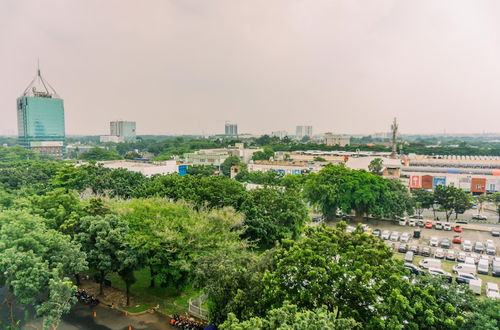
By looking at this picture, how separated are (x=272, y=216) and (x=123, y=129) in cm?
15638

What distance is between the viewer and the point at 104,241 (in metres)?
11.9

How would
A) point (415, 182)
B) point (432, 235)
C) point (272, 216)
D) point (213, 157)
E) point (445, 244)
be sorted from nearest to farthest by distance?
point (272, 216) → point (445, 244) → point (432, 235) → point (415, 182) → point (213, 157)

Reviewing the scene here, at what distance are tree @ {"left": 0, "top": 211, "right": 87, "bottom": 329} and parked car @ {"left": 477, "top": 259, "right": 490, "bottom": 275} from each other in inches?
715

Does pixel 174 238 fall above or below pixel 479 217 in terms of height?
above

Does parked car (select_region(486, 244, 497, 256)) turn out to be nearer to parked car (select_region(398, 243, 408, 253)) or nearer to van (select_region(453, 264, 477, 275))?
van (select_region(453, 264, 477, 275))

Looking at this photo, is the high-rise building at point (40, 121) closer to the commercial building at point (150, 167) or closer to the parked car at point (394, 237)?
the commercial building at point (150, 167)

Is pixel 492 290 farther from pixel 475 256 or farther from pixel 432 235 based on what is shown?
pixel 432 235

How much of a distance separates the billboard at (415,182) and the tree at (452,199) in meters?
13.1

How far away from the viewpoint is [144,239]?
39.8 feet

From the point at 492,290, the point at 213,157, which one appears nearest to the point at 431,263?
the point at 492,290

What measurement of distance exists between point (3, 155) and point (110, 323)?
53.3 meters

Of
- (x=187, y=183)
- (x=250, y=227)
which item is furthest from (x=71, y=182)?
(x=250, y=227)

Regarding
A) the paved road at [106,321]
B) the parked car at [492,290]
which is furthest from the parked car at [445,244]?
the paved road at [106,321]

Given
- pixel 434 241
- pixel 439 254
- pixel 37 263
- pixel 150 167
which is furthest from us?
pixel 150 167
